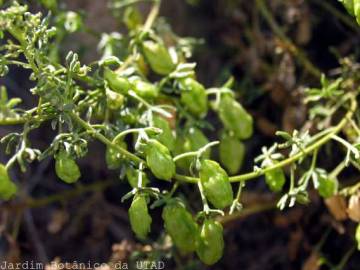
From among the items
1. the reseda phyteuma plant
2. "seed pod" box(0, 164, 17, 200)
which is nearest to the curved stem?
the reseda phyteuma plant

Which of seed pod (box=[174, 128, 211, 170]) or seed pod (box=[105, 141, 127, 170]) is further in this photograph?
seed pod (box=[174, 128, 211, 170])

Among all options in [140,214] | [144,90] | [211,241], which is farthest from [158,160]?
[144,90]

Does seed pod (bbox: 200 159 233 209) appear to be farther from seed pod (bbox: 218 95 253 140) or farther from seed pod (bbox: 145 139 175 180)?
seed pod (bbox: 218 95 253 140)

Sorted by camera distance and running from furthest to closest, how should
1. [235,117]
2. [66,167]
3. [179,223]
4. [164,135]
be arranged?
[235,117], [164,135], [179,223], [66,167]

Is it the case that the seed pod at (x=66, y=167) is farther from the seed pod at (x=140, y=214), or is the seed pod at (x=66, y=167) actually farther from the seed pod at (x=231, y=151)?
the seed pod at (x=231, y=151)

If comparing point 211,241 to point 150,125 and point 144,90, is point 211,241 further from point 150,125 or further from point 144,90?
point 144,90

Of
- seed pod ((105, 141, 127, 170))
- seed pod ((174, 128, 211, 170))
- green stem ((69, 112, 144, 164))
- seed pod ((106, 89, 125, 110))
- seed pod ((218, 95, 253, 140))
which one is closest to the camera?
green stem ((69, 112, 144, 164))

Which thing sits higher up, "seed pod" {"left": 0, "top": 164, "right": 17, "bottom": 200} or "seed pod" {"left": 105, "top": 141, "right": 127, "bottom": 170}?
"seed pod" {"left": 105, "top": 141, "right": 127, "bottom": 170}
